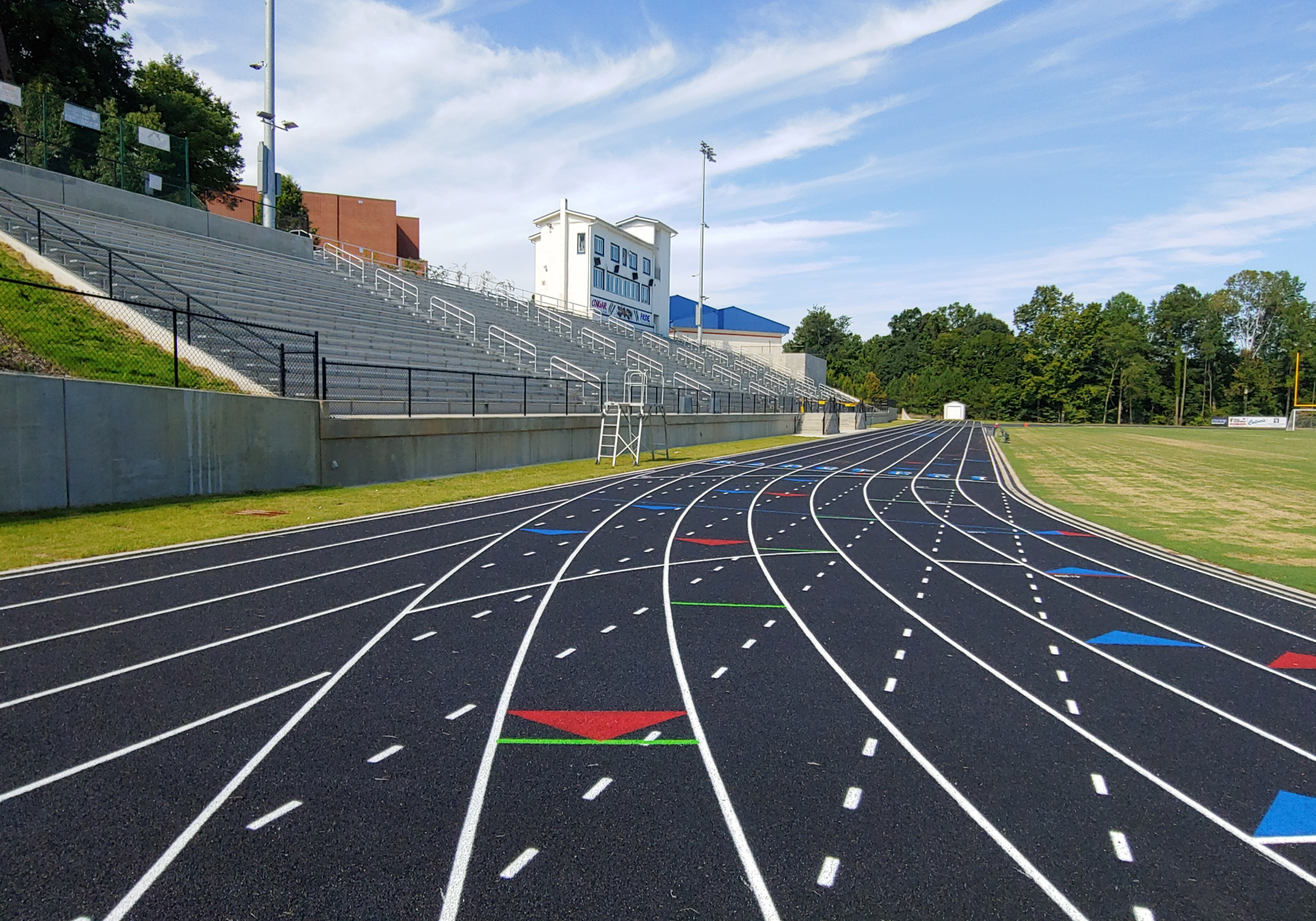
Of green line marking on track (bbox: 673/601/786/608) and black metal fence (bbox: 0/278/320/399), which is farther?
black metal fence (bbox: 0/278/320/399)

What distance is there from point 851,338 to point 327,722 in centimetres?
13225

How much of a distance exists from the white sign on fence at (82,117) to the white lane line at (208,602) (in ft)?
70.8

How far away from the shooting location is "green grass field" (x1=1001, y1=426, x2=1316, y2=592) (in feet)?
35.4

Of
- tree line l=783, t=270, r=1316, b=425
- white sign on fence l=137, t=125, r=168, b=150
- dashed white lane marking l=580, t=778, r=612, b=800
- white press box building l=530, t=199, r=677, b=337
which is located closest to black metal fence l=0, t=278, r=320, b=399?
dashed white lane marking l=580, t=778, r=612, b=800

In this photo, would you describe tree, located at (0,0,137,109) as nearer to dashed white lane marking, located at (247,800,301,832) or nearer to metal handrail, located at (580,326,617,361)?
metal handrail, located at (580,326,617,361)

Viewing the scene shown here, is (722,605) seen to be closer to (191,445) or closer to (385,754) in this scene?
(385,754)

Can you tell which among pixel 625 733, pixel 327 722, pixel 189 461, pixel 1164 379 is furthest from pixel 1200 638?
pixel 1164 379

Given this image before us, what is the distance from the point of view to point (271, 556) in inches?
345

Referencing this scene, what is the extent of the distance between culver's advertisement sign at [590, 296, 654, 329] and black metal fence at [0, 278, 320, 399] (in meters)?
37.5

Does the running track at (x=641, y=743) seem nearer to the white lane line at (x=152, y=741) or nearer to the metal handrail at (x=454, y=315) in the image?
the white lane line at (x=152, y=741)

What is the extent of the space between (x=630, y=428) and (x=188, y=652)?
1816 cm

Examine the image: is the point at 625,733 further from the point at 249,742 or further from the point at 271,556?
the point at 271,556

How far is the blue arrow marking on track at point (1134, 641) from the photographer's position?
6.51 metres

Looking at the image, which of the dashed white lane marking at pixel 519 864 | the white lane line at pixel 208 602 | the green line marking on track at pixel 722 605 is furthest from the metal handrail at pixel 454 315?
the dashed white lane marking at pixel 519 864
